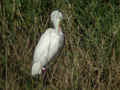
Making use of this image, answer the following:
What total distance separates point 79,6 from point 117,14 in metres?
0.48

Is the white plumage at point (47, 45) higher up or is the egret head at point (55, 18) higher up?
the egret head at point (55, 18)

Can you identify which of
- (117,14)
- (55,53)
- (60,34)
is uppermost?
(117,14)

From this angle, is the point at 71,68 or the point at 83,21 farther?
the point at 83,21

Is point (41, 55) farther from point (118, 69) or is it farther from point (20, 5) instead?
point (118, 69)

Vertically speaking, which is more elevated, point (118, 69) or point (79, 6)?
point (79, 6)

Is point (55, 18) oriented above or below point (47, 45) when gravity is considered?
above

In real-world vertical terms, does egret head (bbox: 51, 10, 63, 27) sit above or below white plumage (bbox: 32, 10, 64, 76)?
above

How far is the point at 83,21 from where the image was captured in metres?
3.51

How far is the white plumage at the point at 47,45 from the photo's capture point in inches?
140

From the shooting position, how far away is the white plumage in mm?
3555

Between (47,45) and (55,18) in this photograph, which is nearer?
(47,45)

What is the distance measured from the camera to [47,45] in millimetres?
3609

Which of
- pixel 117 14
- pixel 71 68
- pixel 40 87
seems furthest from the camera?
pixel 117 14

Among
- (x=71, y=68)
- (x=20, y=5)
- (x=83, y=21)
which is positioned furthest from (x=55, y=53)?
(x=71, y=68)
